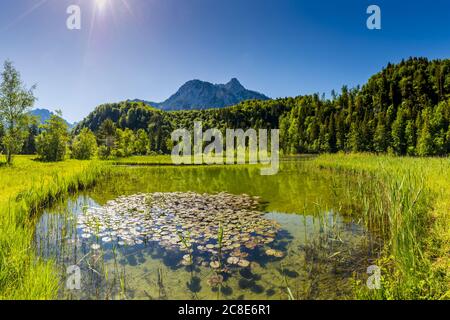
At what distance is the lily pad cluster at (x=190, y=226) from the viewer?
8008 mm

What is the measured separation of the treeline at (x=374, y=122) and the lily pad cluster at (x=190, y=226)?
176ft

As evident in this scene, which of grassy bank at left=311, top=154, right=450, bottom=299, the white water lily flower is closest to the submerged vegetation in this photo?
grassy bank at left=311, top=154, right=450, bottom=299

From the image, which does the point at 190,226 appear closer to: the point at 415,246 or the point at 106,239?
the point at 106,239

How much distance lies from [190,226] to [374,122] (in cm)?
9042

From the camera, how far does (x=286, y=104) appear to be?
174 meters

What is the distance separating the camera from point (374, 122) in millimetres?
84375

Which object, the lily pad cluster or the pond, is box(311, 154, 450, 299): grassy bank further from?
the lily pad cluster

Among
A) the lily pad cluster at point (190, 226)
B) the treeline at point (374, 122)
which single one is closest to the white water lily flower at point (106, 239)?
the lily pad cluster at point (190, 226)

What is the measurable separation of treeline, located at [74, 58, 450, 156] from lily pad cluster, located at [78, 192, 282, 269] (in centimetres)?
5374

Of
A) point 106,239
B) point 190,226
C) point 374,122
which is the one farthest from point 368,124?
point 106,239

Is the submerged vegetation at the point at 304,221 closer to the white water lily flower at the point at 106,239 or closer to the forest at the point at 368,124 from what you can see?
the white water lily flower at the point at 106,239

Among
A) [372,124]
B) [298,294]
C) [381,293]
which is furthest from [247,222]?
[372,124]

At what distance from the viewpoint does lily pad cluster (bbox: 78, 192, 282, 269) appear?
8.01 m
